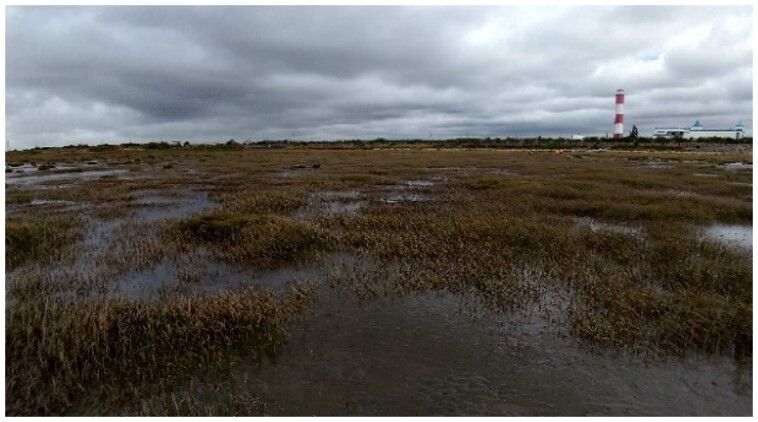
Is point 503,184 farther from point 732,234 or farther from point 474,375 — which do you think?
point 474,375

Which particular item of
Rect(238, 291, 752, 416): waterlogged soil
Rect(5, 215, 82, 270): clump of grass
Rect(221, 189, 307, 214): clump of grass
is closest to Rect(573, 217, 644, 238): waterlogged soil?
Rect(238, 291, 752, 416): waterlogged soil

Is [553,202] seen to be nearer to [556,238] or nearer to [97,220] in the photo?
[556,238]

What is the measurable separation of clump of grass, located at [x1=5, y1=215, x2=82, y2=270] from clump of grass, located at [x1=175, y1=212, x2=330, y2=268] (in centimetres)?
404

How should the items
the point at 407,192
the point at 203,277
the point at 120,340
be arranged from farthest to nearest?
the point at 407,192 < the point at 203,277 < the point at 120,340

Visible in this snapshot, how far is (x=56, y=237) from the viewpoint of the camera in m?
16.8

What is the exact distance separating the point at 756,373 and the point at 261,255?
12553 millimetres

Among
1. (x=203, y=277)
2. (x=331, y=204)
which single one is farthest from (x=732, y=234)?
(x=203, y=277)

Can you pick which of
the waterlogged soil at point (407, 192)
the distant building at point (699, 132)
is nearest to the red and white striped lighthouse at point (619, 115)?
the distant building at point (699, 132)

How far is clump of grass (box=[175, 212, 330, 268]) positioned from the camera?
14594 millimetres

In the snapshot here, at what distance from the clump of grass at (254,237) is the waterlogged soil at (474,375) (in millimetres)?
5341

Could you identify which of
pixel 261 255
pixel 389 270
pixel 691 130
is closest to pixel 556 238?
pixel 389 270

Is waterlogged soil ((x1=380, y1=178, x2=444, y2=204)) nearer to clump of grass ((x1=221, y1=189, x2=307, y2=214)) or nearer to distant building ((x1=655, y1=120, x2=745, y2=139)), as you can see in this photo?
clump of grass ((x1=221, y1=189, x2=307, y2=214))

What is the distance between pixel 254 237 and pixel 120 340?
751cm

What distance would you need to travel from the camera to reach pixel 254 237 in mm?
16016
